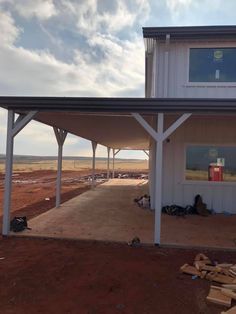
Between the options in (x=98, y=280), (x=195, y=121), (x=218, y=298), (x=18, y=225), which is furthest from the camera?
(x=195, y=121)

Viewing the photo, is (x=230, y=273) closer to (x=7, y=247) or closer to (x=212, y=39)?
(x=7, y=247)

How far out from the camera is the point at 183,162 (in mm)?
10484

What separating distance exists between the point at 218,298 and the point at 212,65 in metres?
7.56

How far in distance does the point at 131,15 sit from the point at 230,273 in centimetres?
798

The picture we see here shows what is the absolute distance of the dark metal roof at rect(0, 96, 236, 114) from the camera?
697cm

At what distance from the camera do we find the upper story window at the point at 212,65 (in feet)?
33.0

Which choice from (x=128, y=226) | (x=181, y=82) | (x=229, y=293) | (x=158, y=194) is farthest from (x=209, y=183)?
(x=229, y=293)

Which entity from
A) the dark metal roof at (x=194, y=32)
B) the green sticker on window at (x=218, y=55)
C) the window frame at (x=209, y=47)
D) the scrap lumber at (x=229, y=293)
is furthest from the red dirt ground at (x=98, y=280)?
the dark metal roof at (x=194, y=32)

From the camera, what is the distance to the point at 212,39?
10141 millimetres

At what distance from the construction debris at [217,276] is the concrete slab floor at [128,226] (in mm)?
1391

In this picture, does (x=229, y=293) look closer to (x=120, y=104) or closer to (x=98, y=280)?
(x=98, y=280)

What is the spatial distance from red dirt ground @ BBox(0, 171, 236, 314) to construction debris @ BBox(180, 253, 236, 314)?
112mm

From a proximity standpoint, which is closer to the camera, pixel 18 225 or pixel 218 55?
pixel 18 225

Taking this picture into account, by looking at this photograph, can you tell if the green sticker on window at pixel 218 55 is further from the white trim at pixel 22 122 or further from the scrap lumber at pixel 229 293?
the scrap lumber at pixel 229 293
